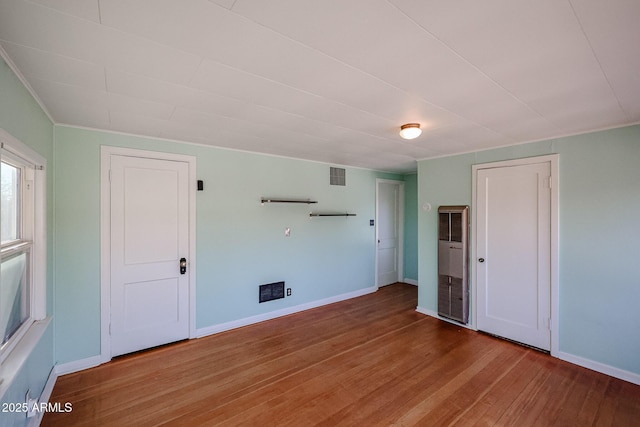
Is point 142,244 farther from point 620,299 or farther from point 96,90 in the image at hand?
point 620,299

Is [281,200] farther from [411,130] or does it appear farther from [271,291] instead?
[411,130]

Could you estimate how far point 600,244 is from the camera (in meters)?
2.79

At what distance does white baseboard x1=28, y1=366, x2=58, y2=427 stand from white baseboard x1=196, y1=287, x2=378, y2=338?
4.20 ft

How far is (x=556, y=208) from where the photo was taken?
3.04 meters

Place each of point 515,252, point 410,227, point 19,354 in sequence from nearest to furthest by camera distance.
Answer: point 19,354 < point 515,252 < point 410,227

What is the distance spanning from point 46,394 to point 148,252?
1371 mm

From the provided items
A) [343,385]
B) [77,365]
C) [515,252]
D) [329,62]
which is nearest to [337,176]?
[515,252]

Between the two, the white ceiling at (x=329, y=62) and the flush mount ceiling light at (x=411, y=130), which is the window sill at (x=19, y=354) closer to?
the white ceiling at (x=329, y=62)

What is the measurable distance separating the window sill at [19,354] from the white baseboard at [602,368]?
4521mm

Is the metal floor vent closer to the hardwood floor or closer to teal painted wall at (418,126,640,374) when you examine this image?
the hardwood floor

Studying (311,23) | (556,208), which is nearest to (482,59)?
(311,23)

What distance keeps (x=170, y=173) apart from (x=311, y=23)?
2.63 metres

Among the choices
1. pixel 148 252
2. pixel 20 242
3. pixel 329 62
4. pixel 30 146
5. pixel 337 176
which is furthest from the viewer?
pixel 337 176

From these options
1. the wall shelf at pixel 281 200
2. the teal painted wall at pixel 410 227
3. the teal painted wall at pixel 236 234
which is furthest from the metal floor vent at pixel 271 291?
the teal painted wall at pixel 410 227
